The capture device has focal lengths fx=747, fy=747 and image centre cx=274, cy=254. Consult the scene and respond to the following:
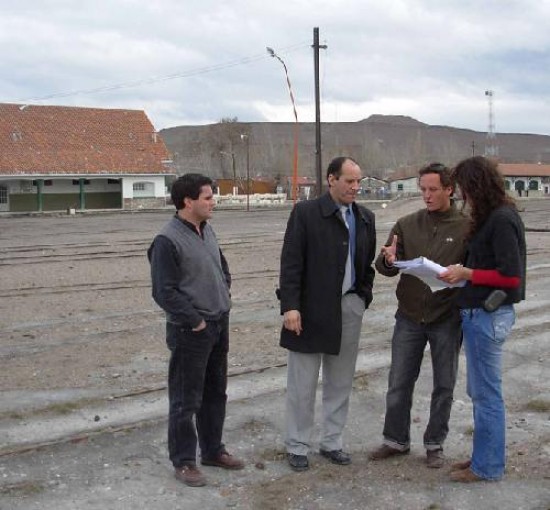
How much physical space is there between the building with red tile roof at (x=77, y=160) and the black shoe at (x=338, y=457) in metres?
50.8

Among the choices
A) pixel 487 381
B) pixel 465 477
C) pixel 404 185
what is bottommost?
pixel 465 477

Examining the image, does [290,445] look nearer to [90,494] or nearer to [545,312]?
[90,494]

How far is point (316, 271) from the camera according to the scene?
4883 millimetres

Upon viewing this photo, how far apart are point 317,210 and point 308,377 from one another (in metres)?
1.12

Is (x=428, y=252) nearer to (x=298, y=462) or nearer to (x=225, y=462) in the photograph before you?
(x=298, y=462)

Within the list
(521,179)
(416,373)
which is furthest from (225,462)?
(521,179)

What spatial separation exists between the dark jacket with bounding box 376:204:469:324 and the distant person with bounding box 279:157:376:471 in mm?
236

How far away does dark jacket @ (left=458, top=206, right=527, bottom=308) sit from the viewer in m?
4.38

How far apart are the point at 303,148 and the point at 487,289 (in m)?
160

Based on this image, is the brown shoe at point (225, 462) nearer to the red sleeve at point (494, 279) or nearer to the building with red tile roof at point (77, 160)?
the red sleeve at point (494, 279)

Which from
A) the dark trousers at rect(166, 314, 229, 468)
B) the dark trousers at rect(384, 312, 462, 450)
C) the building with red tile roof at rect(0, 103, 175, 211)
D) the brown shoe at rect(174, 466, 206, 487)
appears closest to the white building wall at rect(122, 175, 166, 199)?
the building with red tile roof at rect(0, 103, 175, 211)

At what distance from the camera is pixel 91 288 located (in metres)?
13.6

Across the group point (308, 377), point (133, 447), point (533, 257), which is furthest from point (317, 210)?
point (533, 257)

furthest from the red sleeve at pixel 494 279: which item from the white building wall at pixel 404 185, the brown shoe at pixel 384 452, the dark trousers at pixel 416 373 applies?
the white building wall at pixel 404 185
